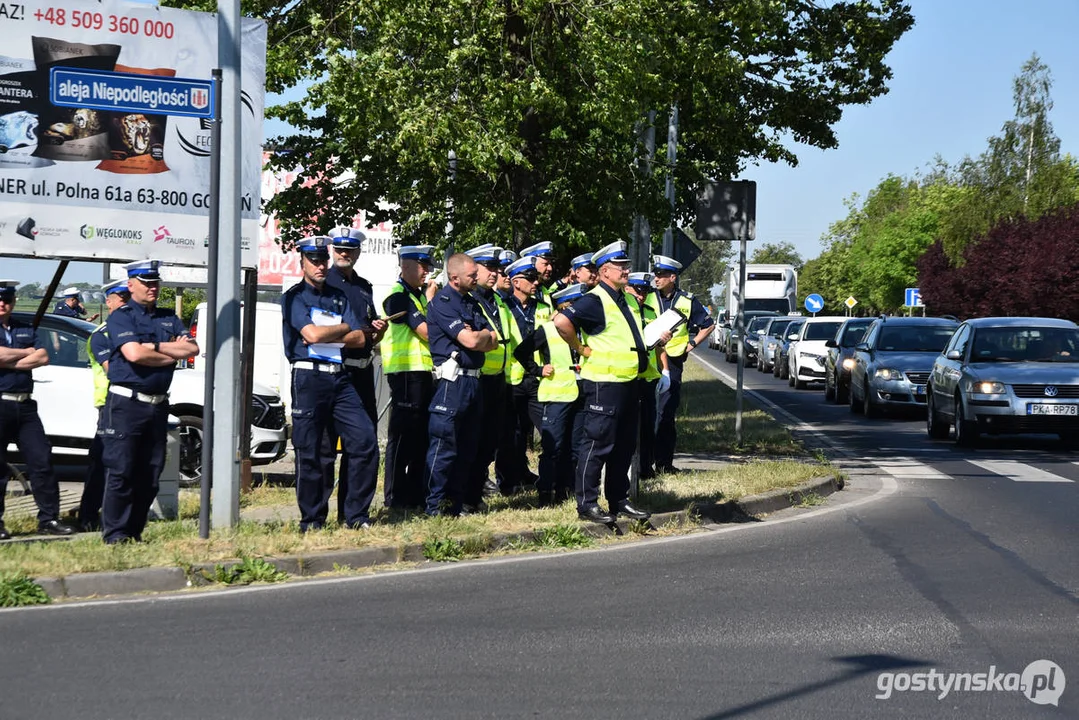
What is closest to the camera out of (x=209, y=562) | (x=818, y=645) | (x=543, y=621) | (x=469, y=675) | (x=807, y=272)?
(x=469, y=675)

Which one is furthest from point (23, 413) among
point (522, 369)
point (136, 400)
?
point (522, 369)

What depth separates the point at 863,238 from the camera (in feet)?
436

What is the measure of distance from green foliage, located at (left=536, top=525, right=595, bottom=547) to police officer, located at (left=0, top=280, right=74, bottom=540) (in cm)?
333

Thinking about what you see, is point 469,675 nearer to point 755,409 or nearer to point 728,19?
point 728,19

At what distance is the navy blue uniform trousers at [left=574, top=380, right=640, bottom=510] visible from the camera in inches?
428

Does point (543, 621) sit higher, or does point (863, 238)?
point (863, 238)

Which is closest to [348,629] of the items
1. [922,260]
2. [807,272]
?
[922,260]

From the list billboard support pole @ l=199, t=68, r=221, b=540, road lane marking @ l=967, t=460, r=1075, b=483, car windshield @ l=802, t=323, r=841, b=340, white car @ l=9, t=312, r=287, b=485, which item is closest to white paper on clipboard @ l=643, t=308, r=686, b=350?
billboard support pole @ l=199, t=68, r=221, b=540

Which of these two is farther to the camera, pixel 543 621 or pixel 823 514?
pixel 823 514

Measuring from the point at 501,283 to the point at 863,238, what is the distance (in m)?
124

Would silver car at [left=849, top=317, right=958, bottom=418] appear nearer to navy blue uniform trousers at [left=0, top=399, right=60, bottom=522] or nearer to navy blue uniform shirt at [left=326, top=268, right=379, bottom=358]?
navy blue uniform shirt at [left=326, top=268, right=379, bottom=358]

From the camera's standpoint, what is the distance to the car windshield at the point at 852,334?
31.2m

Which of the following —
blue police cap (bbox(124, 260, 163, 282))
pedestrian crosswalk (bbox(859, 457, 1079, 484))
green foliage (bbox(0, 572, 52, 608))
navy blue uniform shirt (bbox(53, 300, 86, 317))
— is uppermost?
blue police cap (bbox(124, 260, 163, 282))

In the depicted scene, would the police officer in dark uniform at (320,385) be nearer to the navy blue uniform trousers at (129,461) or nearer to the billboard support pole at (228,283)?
the billboard support pole at (228,283)
